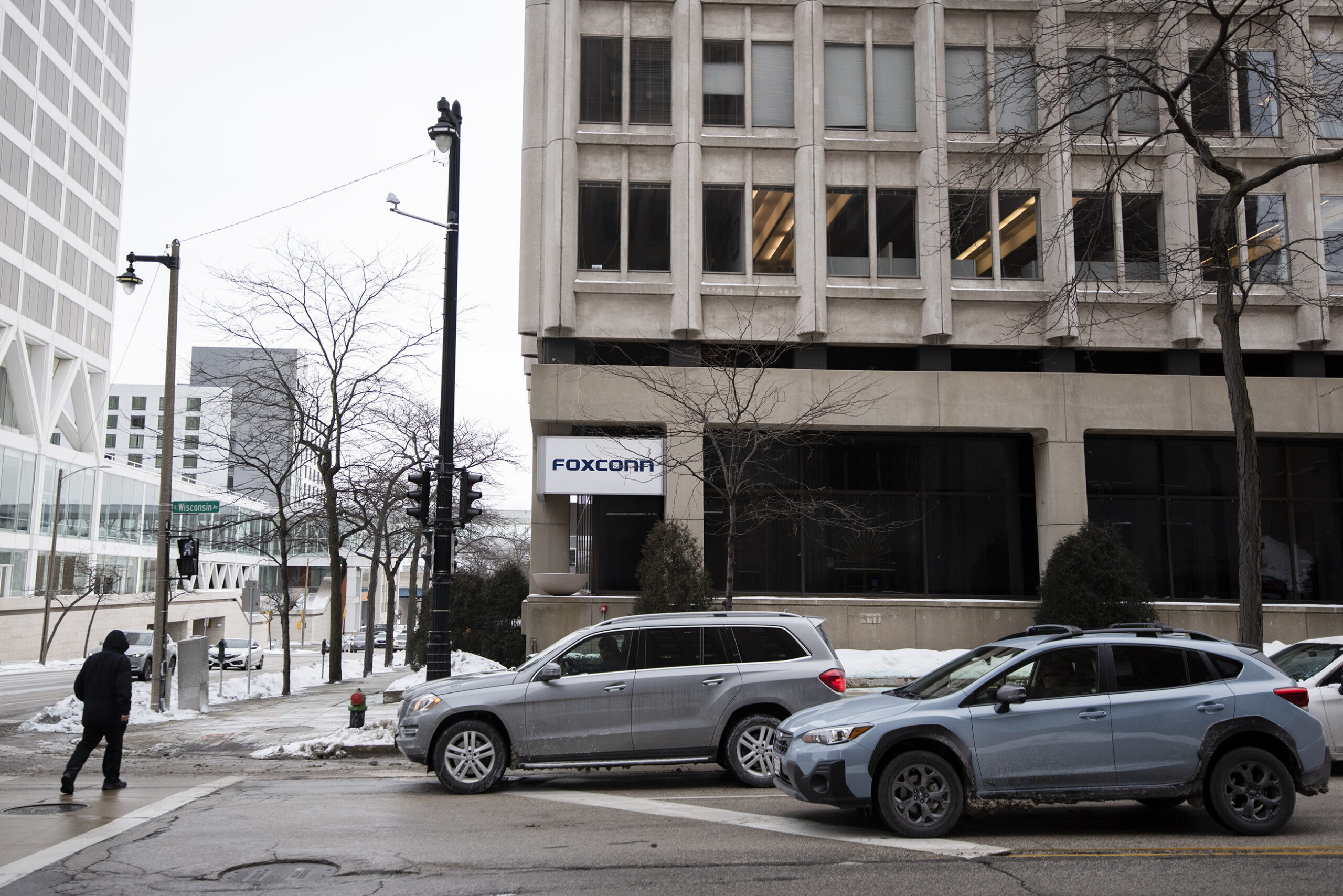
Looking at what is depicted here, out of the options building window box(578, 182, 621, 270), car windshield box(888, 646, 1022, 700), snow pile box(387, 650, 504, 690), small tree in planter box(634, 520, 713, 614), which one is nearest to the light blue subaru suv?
car windshield box(888, 646, 1022, 700)

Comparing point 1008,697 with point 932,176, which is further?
point 932,176

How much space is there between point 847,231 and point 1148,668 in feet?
53.0

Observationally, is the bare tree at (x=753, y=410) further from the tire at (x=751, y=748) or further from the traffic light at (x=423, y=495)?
the tire at (x=751, y=748)

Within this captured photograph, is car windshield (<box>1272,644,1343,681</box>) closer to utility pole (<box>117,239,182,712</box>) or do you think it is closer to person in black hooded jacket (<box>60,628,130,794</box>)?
person in black hooded jacket (<box>60,628,130,794</box>)

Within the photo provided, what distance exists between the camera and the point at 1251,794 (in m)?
7.66

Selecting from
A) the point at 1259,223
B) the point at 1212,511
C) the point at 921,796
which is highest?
the point at 1259,223

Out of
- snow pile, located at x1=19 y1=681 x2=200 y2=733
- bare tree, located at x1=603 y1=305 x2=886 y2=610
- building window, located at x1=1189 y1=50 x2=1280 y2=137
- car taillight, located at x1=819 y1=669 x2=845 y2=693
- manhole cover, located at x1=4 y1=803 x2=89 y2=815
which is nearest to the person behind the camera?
manhole cover, located at x1=4 y1=803 x2=89 y2=815

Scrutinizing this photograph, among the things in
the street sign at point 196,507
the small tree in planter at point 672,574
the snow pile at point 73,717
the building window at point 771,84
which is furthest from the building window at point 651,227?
the snow pile at point 73,717

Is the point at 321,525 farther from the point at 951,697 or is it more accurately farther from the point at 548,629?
the point at 951,697

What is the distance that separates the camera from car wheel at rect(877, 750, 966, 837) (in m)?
7.57

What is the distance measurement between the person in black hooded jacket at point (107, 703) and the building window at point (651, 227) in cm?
1420

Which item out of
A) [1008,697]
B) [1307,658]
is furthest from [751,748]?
[1307,658]

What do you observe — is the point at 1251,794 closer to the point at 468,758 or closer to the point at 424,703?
the point at 468,758

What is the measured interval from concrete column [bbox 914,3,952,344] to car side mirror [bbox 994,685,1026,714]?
15.2m
